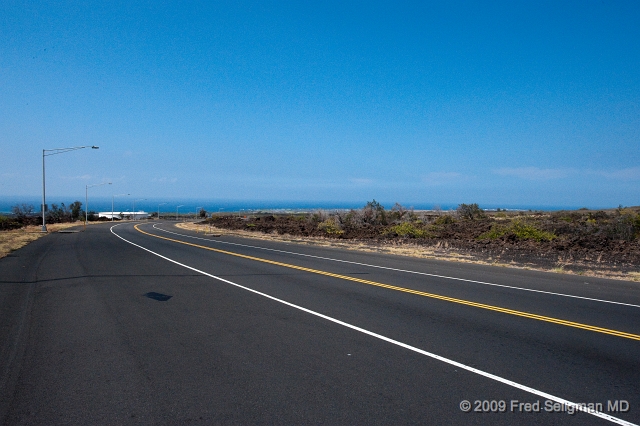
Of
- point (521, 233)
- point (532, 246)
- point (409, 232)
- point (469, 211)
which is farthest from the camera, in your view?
point (469, 211)

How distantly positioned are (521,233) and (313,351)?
925 inches

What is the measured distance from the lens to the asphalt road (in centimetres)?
501

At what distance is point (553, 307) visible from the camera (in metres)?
10.5

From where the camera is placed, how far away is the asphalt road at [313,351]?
501 cm

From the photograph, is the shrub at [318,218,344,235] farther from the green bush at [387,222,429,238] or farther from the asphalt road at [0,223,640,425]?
the asphalt road at [0,223,640,425]

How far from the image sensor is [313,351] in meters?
6.96

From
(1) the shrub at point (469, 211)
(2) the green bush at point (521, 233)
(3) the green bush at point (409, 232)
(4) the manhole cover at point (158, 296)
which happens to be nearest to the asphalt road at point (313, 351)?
(4) the manhole cover at point (158, 296)

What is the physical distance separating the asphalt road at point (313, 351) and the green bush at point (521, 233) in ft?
43.4

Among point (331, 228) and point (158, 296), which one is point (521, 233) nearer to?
point (331, 228)

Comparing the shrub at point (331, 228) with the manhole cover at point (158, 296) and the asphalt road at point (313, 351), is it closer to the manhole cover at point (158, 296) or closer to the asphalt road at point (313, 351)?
the asphalt road at point (313, 351)

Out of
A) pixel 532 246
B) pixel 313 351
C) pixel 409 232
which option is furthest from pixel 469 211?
pixel 313 351

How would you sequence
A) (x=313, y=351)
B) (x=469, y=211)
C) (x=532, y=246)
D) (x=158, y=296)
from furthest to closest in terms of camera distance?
(x=469, y=211), (x=532, y=246), (x=158, y=296), (x=313, y=351)

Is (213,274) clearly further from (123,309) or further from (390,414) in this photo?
(390,414)

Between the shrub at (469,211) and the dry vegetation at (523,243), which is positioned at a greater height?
the shrub at (469,211)
